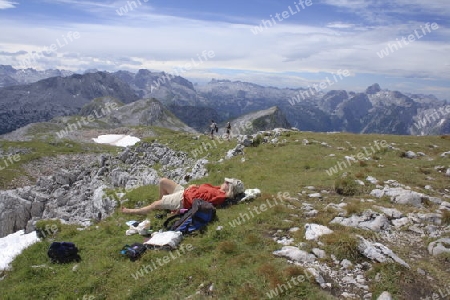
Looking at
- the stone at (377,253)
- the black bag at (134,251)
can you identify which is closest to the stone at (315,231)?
the stone at (377,253)

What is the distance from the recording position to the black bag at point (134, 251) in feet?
39.4

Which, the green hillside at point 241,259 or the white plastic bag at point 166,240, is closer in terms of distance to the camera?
Result: the green hillside at point 241,259

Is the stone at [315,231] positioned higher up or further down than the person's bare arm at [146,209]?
further down

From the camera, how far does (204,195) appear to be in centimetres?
1582

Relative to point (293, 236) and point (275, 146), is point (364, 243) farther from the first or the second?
point (275, 146)

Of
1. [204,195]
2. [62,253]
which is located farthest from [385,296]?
[62,253]

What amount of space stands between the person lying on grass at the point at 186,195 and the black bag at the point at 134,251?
9.43 ft

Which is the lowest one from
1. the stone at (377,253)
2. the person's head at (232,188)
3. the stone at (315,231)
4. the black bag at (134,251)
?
the stone at (377,253)

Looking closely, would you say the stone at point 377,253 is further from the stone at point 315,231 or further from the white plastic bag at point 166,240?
the white plastic bag at point 166,240

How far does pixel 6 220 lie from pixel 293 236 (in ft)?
112

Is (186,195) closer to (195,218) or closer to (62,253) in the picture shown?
(195,218)

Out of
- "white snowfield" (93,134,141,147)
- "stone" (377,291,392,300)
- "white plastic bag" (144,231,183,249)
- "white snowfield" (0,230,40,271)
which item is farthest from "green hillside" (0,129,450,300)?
"white snowfield" (93,134,141,147)

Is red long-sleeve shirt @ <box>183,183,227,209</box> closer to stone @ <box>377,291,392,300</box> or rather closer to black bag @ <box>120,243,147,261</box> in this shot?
black bag @ <box>120,243,147,261</box>

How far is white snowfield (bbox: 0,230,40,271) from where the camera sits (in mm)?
13438
